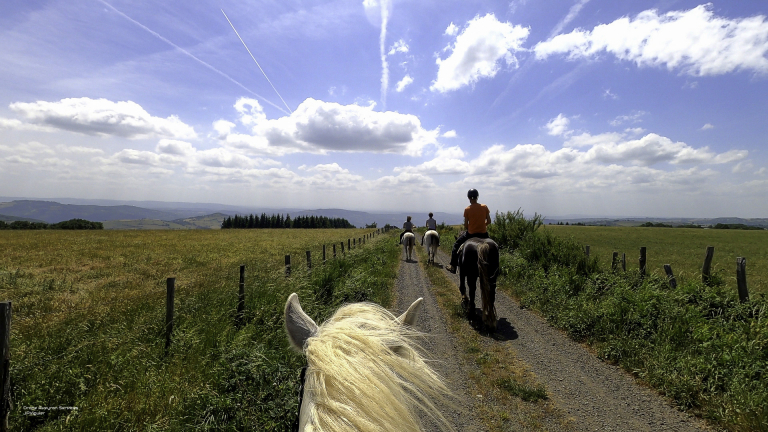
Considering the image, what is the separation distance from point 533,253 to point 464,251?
6.04 meters

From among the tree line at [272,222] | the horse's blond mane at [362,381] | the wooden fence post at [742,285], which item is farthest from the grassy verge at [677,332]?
the tree line at [272,222]

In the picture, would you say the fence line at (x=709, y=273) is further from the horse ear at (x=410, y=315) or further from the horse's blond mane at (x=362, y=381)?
the horse's blond mane at (x=362, y=381)

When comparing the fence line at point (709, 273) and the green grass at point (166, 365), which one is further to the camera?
the fence line at point (709, 273)

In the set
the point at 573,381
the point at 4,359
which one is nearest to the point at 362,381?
the point at 4,359

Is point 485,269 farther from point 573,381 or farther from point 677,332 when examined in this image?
point 677,332

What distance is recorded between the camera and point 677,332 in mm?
4797

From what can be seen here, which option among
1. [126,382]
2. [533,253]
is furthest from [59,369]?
[533,253]

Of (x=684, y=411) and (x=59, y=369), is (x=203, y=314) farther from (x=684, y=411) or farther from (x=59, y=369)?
(x=684, y=411)

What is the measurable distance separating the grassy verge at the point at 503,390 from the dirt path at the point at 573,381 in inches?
4.5

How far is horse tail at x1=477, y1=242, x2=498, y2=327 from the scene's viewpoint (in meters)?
5.90

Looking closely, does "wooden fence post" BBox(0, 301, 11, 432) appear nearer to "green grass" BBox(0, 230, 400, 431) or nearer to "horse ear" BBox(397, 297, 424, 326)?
"green grass" BBox(0, 230, 400, 431)

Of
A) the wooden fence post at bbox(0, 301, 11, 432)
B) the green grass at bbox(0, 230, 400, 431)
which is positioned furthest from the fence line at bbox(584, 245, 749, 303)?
the wooden fence post at bbox(0, 301, 11, 432)

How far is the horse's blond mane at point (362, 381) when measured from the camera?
1087 mm

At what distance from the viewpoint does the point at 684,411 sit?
11.5 ft
